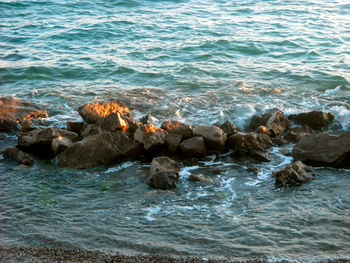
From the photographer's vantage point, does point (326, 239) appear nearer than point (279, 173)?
Yes

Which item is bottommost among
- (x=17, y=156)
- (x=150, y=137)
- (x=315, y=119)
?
(x=17, y=156)

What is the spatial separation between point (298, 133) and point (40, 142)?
531 centimetres

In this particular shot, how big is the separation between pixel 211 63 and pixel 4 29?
9.53m

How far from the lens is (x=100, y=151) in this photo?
802 centimetres

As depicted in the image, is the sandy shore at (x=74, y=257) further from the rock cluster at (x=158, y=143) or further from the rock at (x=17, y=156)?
the rock at (x=17, y=156)

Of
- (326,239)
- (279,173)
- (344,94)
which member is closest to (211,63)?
(344,94)

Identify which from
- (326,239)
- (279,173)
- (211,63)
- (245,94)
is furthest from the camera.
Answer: (211,63)

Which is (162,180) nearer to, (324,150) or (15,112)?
(324,150)

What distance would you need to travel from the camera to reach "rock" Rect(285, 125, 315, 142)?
8984 millimetres

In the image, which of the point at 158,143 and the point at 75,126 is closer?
the point at 158,143

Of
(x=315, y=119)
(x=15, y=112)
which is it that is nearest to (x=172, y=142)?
(x=315, y=119)

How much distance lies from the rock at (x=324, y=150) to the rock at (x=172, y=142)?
2.21 metres

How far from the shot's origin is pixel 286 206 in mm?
6355

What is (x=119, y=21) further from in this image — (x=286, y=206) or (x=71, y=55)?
(x=286, y=206)
